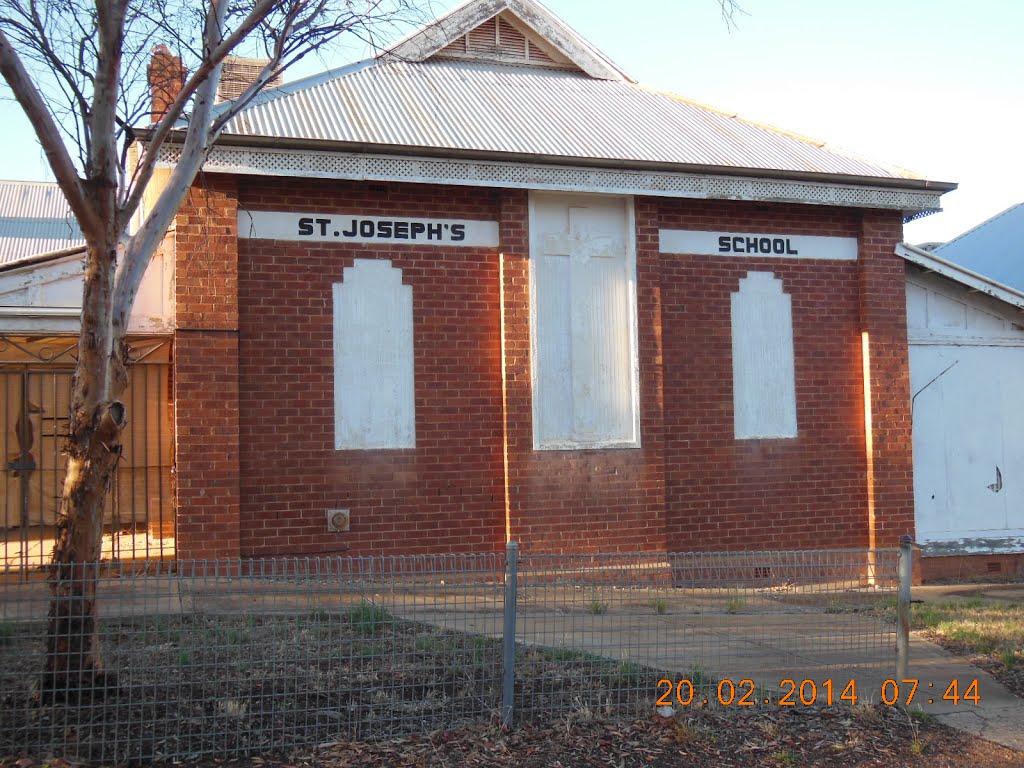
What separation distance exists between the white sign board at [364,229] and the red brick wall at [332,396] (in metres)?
0.07

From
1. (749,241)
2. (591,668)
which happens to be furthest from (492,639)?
(749,241)

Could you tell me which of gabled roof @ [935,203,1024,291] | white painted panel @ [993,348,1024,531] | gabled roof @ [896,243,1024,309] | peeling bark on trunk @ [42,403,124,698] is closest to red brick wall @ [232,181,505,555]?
peeling bark on trunk @ [42,403,124,698]

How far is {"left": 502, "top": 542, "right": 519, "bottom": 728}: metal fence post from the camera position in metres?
5.30

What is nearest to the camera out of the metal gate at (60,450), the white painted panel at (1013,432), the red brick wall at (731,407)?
the metal gate at (60,450)

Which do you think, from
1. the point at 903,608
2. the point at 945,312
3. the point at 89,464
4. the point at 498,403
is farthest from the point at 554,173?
the point at 89,464

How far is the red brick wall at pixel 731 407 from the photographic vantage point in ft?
35.6

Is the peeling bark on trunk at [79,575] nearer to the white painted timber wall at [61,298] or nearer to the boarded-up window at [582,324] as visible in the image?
the white painted timber wall at [61,298]

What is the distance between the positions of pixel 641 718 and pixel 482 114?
7572mm

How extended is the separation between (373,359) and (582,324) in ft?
7.62

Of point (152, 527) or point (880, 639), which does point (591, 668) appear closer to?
point (880, 639)

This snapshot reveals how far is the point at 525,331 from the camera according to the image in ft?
33.6

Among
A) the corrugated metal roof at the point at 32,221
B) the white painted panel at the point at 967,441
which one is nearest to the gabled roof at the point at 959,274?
the white painted panel at the point at 967,441

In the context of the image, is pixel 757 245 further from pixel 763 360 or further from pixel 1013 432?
pixel 1013 432

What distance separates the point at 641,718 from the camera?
5707 millimetres
